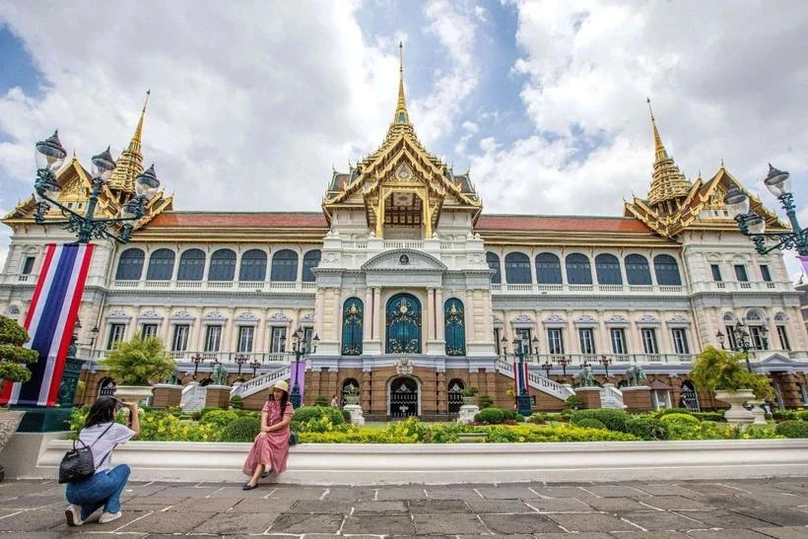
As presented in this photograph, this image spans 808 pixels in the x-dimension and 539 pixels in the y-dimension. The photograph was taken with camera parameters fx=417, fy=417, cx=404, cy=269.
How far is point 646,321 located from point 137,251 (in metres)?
37.0

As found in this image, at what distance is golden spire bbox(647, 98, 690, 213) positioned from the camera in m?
37.1

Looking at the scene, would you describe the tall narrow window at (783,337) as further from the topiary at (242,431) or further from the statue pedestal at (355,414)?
the topiary at (242,431)

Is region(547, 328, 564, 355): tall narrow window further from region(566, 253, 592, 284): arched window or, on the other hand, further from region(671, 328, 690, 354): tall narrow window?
region(671, 328, 690, 354): tall narrow window

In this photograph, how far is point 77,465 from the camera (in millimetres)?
3951

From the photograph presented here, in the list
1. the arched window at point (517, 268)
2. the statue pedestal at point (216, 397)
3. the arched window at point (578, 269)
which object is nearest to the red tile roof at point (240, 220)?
the arched window at point (517, 268)

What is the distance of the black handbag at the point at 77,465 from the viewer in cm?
390

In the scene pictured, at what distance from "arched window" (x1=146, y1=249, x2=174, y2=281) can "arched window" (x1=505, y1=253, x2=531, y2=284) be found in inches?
968

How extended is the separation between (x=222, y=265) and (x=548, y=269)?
952 inches

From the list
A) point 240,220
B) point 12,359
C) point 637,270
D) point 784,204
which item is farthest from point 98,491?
point 637,270

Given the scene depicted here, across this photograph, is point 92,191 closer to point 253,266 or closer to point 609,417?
point 609,417

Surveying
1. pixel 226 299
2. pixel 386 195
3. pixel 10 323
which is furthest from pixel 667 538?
pixel 226 299

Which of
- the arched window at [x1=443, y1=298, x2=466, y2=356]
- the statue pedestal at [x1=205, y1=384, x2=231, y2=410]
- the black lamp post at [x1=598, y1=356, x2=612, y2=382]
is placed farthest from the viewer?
the black lamp post at [x1=598, y1=356, x2=612, y2=382]

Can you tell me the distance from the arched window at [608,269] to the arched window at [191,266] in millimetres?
29198

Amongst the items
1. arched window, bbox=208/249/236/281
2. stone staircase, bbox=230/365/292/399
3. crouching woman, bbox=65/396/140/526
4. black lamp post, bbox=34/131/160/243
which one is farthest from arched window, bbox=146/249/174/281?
crouching woman, bbox=65/396/140/526
